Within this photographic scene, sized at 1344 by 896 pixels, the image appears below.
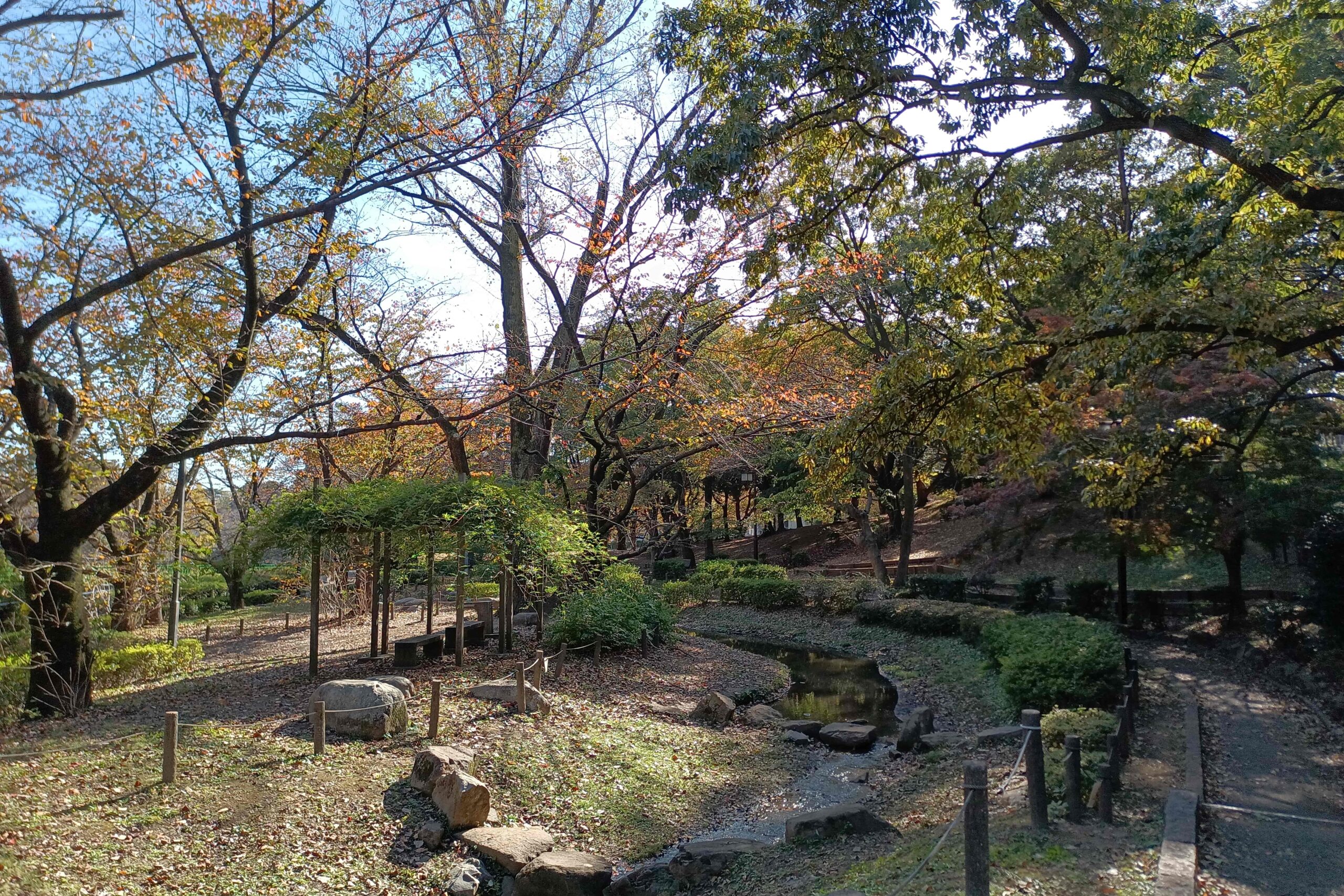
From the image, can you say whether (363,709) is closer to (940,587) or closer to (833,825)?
(833,825)

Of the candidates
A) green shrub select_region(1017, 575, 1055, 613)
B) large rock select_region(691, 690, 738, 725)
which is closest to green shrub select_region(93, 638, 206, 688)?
large rock select_region(691, 690, 738, 725)

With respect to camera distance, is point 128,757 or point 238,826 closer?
point 238,826

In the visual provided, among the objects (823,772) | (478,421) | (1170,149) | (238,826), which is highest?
(1170,149)

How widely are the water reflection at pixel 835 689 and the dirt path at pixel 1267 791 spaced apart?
4973 millimetres

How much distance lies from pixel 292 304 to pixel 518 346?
6.74m

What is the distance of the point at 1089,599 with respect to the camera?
67.5ft

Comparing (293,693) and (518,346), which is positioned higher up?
(518,346)

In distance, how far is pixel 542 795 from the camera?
9.12 m

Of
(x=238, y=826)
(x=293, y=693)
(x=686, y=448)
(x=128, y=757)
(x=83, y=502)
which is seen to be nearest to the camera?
(x=238, y=826)

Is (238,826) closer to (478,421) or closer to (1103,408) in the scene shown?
(478,421)

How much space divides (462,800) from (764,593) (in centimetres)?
2049

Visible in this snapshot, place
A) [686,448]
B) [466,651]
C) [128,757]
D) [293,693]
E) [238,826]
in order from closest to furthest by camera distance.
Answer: [238,826] < [128,757] < [293,693] < [466,651] < [686,448]

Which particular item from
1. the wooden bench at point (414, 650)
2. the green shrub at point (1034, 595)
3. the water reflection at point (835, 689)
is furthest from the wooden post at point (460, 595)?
the green shrub at point (1034, 595)

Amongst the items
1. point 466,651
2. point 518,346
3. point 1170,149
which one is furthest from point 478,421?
point 1170,149
